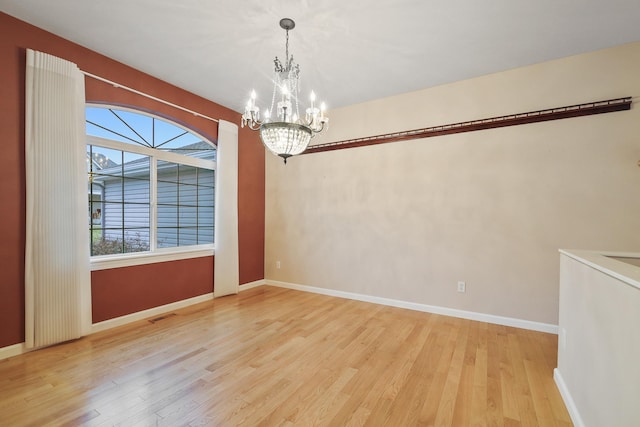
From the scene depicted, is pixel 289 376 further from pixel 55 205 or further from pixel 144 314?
pixel 55 205

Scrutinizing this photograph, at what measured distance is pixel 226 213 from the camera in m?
4.23

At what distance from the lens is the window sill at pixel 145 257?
9.80ft

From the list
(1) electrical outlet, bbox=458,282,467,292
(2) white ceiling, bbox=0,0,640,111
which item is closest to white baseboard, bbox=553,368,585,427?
(1) electrical outlet, bbox=458,282,467,292

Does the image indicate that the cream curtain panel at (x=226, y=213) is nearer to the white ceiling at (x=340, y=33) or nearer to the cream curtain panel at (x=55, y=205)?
the white ceiling at (x=340, y=33)

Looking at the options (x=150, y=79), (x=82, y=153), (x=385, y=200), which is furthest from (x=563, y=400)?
(x=150, y=79)

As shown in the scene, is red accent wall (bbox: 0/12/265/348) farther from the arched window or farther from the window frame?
the arched window

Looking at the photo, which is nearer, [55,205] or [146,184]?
[55,205]

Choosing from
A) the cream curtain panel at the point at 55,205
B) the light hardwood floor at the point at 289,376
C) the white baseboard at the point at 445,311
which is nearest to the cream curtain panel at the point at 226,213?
the light hardwood floor at the point at 289,376

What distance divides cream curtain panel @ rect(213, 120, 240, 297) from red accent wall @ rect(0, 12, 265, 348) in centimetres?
16

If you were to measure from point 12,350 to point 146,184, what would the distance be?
1.99 meters

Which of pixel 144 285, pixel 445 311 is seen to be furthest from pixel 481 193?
pixel 144 285

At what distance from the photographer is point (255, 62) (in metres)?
3.08

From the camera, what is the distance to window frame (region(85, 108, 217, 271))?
3.03 metres

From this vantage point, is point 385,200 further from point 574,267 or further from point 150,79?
point 150,79
